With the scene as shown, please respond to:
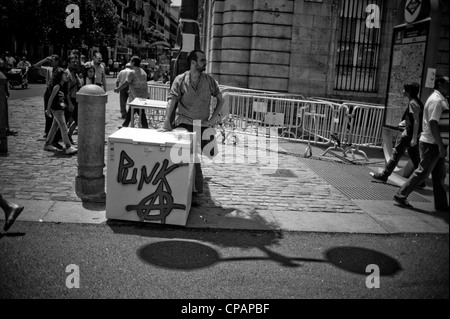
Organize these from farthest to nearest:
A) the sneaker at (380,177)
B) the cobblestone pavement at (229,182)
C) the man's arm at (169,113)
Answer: the sneaker at (380,177)
the cobblestone pavement at (229,182)
the man's arm at (169,113)

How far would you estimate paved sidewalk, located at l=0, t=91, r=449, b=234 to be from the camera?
5391 mm

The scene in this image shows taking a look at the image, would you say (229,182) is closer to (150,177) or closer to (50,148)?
(150,177)

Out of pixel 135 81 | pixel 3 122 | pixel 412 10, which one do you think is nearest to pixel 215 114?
pixel 412 10

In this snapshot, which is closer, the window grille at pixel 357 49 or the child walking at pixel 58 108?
the child walking at pixel 58 108

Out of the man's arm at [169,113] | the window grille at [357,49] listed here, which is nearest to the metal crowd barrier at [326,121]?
the window grille at [357,49]

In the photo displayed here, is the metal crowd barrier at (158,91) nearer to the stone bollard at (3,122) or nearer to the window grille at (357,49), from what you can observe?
the window grille at (357,49)

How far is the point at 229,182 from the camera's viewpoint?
24.2ft

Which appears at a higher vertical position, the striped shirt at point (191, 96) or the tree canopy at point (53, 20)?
the tree canopy at point (53, 20)

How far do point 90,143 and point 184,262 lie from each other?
256cm

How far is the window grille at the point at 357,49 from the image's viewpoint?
15.1m

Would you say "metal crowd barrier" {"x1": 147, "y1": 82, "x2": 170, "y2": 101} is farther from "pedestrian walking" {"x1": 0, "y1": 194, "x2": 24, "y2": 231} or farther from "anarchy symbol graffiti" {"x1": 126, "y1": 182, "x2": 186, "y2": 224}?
"pedestrian walking" {"x1": 0, "y1": 194, "x2": 24, "y2": 231}

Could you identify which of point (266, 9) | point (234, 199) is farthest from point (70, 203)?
point (266, 9)
